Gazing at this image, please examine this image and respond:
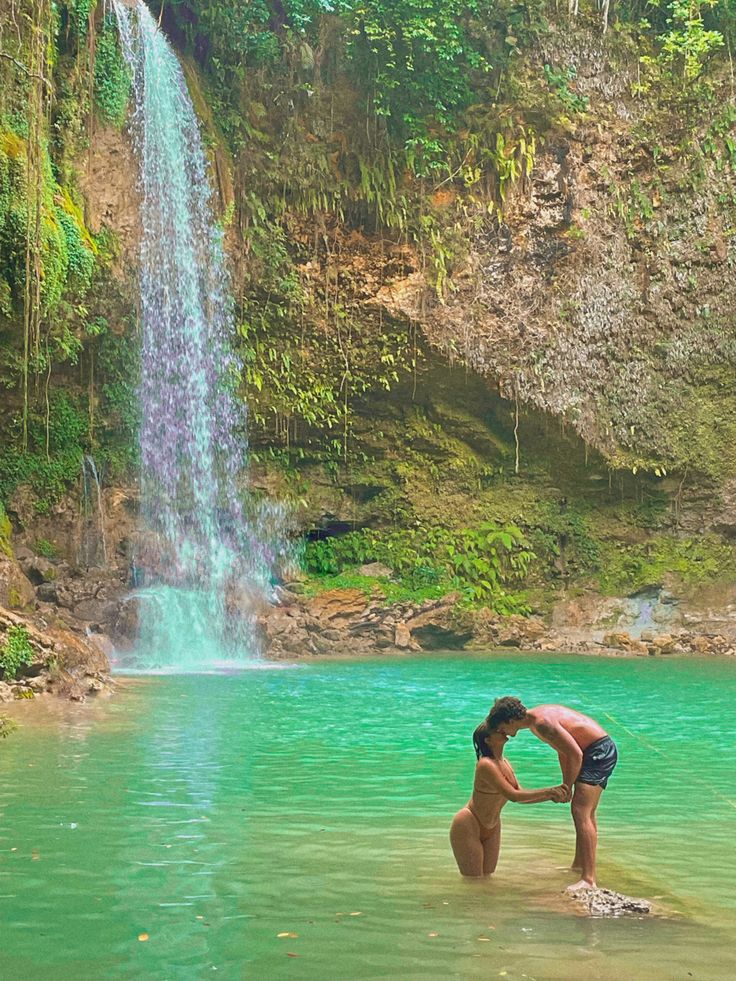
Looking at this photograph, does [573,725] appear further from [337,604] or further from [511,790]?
[337,604]

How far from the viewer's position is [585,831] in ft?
15.8

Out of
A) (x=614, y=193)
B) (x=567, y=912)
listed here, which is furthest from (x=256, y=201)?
(x=567, y=912)

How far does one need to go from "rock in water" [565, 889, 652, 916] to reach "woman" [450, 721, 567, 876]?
0.44 meters

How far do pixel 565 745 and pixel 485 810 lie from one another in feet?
1.57

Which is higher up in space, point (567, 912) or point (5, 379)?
point (5, 379)

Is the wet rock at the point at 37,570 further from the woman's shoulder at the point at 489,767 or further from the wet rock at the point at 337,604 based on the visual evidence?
the woman's shoulder at the point at 489,767

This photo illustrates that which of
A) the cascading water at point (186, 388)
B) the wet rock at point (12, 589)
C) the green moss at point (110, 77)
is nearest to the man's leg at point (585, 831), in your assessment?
the wet rock at point (12, 589)

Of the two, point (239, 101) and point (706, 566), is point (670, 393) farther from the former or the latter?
point (239, 101)

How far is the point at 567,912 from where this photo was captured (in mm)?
4414

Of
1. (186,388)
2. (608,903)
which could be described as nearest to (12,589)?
(186,388)

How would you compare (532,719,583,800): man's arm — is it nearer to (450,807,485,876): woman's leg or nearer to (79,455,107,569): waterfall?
(450,807,485,876): woman's leg

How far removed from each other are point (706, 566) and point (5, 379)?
47.3 ft

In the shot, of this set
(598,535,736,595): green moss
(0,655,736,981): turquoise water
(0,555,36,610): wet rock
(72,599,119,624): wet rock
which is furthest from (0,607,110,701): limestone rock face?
(598,535,736,595): green moss

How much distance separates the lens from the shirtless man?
4.80 metres
